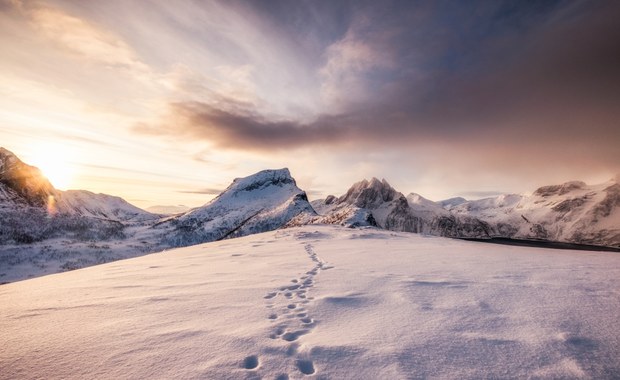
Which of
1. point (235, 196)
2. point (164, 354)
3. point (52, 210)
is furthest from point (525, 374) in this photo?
point (52, 210)

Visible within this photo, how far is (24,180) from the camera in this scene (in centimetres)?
17000

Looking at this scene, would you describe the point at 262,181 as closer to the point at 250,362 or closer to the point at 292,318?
the point at 292,318

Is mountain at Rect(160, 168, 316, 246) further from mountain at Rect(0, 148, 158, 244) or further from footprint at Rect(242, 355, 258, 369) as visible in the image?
footprint at Rect(242, 355, 258, 369)

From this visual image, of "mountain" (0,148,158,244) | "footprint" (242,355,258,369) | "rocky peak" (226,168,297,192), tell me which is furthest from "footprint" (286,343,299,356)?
"rocky peak" (226,168,297,192)

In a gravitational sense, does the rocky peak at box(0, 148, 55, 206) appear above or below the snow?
above

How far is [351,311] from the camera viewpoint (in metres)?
5.03

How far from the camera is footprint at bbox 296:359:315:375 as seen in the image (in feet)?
10.1

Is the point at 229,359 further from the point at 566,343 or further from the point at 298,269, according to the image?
the point at 298,269

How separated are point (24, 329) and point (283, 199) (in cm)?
16173

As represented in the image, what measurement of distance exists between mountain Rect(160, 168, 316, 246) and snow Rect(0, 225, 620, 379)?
8489 cm

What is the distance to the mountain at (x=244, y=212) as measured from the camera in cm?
12054

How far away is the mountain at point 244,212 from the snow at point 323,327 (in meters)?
84.9

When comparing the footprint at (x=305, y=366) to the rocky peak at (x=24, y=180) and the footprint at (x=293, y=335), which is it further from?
the rocky peak at (x=24, y=180)

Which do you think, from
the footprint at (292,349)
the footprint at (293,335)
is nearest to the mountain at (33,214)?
the footprint at (293,335)
